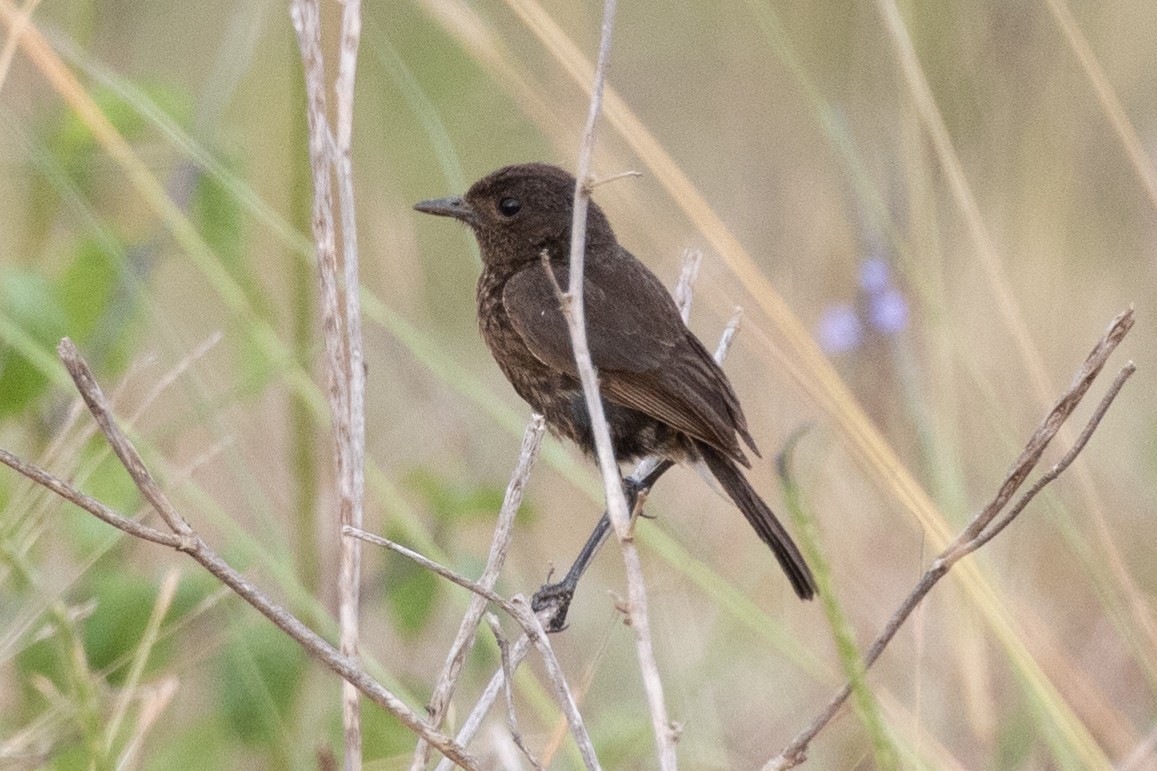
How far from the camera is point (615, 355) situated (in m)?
3.82

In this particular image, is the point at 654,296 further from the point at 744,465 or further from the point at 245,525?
the point at 245,525

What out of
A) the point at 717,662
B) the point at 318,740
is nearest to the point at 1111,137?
the point at 717,662

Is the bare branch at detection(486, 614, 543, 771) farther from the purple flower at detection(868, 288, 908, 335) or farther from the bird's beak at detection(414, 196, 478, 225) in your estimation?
the purple flower at detection(868, 288, 908, 335)

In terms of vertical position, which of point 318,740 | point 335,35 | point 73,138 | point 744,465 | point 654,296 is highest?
point 335,35

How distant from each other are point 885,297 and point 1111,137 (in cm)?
175

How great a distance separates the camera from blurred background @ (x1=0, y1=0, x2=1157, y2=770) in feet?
10.4

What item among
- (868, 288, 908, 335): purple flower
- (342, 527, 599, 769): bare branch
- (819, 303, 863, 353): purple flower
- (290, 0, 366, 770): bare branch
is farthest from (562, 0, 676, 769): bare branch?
(819, 303, 863, 353): purple flower

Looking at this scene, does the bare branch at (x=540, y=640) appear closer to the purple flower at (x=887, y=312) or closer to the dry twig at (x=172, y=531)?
the dry twig at (x=172, y=531)

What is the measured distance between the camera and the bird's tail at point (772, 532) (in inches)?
138

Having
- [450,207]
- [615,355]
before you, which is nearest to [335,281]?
[615,355]

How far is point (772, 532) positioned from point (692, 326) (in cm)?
285

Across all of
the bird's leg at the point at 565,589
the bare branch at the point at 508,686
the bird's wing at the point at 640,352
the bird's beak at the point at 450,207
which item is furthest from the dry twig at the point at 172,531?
the bird's beak at the point at 450,207

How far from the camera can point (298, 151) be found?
11.6ft

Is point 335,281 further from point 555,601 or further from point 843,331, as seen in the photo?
point 843,331
